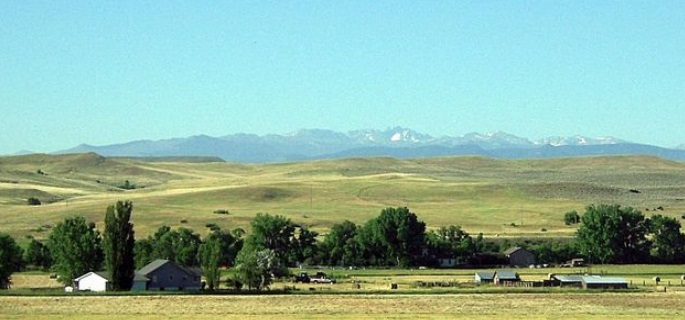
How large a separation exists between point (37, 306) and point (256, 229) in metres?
41.3

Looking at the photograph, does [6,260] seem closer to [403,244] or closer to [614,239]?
[403,244]

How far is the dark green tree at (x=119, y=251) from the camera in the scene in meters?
74.5

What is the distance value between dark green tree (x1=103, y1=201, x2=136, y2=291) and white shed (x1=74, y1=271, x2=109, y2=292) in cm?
86

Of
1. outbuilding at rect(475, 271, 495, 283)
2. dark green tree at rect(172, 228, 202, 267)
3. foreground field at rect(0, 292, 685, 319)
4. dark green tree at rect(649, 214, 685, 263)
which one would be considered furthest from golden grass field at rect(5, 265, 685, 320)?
dark green tree at rect(649, 214, 685, 263)

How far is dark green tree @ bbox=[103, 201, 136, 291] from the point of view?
244 ft

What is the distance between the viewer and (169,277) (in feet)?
264

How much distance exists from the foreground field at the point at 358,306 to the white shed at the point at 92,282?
583 cm

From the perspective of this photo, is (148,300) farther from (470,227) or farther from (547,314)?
(470,227)

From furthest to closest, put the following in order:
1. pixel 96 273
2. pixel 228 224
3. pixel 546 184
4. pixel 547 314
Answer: pixel 546 184, pixel 228 224, pixel 96 273, pixel 547 314

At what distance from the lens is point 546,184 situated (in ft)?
631

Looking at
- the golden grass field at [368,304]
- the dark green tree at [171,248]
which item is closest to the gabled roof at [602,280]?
the golden grass field at [368,304]

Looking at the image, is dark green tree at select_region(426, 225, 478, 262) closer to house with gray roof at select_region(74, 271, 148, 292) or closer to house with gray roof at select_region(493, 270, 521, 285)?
house with gray roof at select_region(493, 270, 521, 285)

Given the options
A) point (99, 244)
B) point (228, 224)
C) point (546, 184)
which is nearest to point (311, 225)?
point (228, 224)

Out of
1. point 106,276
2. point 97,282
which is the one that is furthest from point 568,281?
point 97,282
